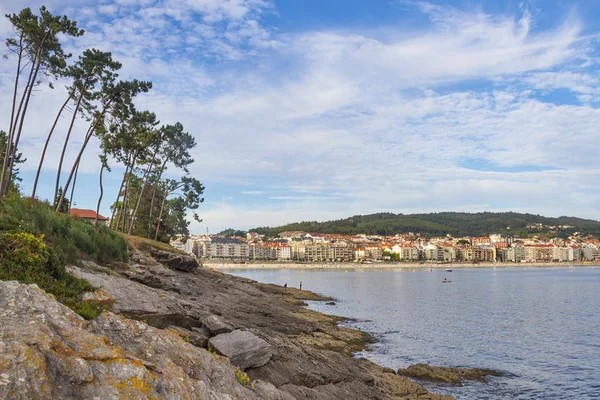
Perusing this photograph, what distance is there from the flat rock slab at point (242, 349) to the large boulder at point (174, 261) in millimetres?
27534

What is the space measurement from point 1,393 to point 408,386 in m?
17.1

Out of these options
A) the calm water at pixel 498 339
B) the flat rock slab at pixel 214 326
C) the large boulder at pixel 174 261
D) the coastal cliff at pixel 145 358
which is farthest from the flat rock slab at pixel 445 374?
the large boulder at pixel 174 261

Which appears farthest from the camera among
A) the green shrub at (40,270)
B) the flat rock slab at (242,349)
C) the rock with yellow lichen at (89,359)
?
the flat rock slab at (242,349)

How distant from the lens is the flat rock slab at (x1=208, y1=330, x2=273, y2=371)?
12.3 meters

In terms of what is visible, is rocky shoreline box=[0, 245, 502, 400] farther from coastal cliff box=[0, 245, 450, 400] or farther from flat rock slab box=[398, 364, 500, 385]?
flat rock slab box=[398, 364, 500, 385]

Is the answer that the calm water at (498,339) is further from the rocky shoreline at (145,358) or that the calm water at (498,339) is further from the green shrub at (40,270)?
the green shrub at (40,270)

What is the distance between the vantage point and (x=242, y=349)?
12.7 m

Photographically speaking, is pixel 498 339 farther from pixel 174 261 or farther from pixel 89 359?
pixel 89 359

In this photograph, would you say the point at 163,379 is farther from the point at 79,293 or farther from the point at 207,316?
the point at 207,316

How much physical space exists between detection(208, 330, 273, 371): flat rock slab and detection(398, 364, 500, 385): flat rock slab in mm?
12539

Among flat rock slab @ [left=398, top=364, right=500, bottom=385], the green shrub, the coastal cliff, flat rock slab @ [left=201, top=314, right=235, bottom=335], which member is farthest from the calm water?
the green shrub

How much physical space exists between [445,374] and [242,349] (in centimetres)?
1467

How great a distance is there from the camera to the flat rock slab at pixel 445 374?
23.3 m

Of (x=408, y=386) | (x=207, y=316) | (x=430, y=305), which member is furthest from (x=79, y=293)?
(x=430, y=305)
